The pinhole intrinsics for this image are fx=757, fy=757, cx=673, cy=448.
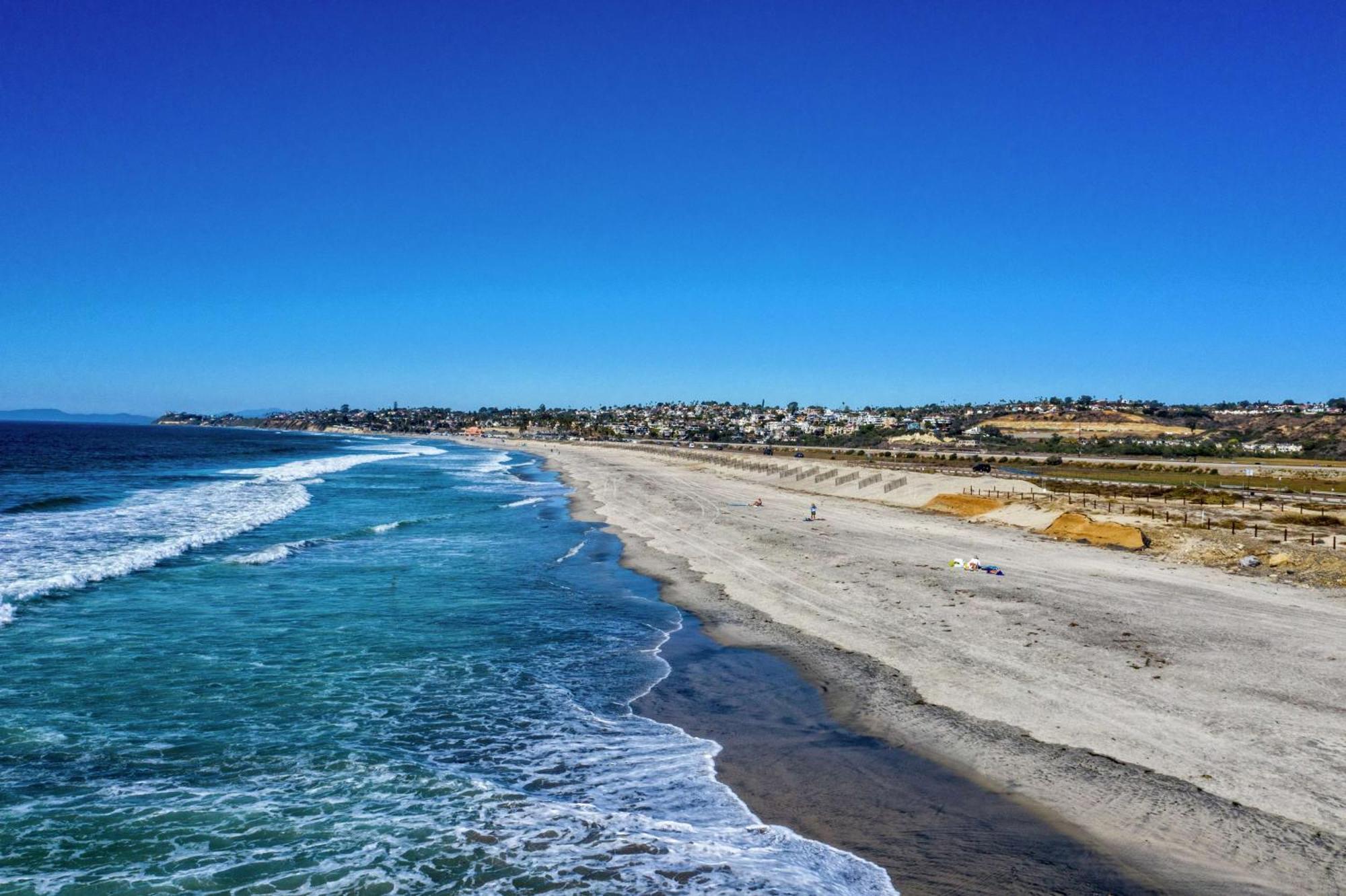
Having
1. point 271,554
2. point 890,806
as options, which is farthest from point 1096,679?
point 271,554

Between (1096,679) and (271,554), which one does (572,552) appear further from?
(1096,679)

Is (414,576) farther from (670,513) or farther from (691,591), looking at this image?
(670,513)

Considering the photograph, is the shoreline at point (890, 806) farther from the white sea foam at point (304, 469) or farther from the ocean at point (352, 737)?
the white sea foam at point (304, 469)

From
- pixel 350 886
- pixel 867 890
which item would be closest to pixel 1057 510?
pixel 867 890

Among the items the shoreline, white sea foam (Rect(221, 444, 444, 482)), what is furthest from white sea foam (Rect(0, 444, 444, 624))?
the shoreline

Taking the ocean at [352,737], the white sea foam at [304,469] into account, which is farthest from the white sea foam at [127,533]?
the white sea foam at [304,469]

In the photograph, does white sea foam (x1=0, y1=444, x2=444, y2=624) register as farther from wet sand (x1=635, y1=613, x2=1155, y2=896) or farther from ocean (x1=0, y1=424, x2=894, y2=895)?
wet sand (x1=635, y1=613, x2=1155, y2=896)

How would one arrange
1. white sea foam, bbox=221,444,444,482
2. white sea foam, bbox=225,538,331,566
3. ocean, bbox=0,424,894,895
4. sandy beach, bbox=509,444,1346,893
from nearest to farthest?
ocean, bbox=0,424,894,895
sandy beach, bbox=509,444,1346,893
white sea foam, bbox=225,538,331,566
white sea foam, bbox=221,444,444,482
